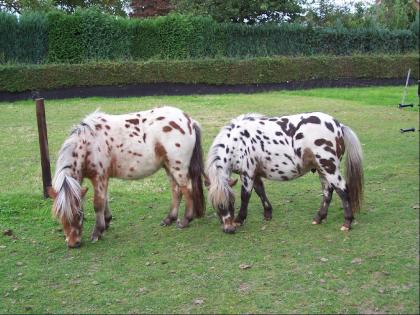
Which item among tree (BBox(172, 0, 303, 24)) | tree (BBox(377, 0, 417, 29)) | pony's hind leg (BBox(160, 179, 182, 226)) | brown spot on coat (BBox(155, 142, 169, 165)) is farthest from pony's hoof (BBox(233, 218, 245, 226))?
tree (BBox(172, 0, 303, 24))

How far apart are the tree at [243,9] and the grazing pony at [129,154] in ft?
68.3

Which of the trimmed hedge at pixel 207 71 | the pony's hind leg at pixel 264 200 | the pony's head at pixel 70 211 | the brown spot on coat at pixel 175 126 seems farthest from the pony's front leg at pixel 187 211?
the trimmed hedge at pixel 207 71

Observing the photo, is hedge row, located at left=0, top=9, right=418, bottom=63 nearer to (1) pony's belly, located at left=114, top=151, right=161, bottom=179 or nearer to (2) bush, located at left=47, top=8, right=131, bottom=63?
(2) bush, located at left=47, top=8, right=131, bottom=63

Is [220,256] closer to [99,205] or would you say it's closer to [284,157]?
[284,157]

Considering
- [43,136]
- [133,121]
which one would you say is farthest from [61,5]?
[133,121]

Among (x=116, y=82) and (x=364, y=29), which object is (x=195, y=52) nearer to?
(x=116, y=82)

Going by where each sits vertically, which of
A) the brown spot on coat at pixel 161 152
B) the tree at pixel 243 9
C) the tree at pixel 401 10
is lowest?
the brown spot on coat at pixel 161 152

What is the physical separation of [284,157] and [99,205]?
2.22 m

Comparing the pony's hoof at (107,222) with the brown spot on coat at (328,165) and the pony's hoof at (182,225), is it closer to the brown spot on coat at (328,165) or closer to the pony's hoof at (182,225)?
the pony's hoof at (182,225)

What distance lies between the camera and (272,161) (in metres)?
6.07

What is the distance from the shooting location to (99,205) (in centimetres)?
601

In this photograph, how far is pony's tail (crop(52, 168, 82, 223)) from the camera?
5.52 metres

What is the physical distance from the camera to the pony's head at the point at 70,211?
5.52 m

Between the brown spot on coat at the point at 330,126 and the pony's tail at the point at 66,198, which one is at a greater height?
the brown spot on coat at the point at 330,126
